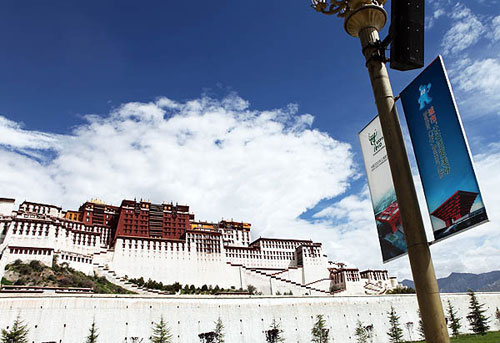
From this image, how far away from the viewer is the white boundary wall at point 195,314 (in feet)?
132

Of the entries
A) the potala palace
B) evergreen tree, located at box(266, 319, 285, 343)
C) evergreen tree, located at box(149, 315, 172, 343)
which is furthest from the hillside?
evergreen tree, located at box(266, 319, 285, 343)

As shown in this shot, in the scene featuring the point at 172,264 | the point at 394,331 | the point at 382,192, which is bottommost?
the point at 394,331

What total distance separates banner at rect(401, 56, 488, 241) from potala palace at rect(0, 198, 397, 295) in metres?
67.3

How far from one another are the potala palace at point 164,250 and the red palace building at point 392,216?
65832 mm

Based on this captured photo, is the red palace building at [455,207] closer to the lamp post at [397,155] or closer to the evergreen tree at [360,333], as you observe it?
the lamp post at [397,155]

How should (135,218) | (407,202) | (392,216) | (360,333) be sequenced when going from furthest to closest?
(135,218) → (360,333) → (392,216) → (407,202)

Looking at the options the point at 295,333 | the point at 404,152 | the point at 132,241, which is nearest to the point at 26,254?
the point at 132,241

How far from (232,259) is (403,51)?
87.2 m

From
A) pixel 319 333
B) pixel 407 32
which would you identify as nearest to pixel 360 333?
pixel 319 333

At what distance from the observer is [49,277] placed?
2323 inches

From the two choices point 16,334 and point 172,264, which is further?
point 172,264

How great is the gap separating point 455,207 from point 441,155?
2.83 ft

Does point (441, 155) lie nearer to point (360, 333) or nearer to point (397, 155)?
point (397, 155)

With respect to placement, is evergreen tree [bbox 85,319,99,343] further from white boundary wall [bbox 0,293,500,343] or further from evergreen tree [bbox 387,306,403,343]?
evergreen tree [bbox 387,306,403,343]
